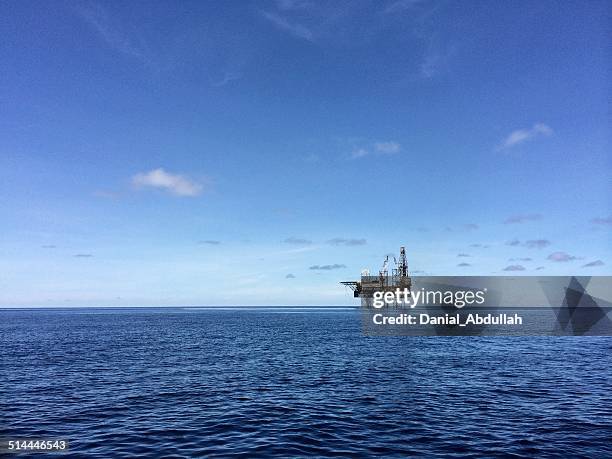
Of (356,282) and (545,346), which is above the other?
(356,282)

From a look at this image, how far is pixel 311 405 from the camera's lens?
1131 inches

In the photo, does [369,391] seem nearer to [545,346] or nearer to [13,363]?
[13,363]

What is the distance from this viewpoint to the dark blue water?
20.9 meters

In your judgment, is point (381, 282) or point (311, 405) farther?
point (381, 282)

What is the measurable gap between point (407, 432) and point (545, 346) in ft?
189

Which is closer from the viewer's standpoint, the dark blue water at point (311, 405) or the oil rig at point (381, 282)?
the dark blue water at point (311, 405)

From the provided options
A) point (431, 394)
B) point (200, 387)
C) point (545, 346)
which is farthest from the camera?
point (545, 346)

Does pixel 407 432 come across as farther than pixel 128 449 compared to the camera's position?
Yes

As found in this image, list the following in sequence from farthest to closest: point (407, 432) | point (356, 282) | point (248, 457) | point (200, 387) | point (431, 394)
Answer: point (356, 282) < point (200, 387) < point (431, 394) < point (407, 432) < point (248, 457)

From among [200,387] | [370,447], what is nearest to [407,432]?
[370,447]

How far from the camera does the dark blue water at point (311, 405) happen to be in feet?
68.6

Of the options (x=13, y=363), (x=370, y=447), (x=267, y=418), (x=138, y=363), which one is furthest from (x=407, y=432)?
(x=13, y=363)

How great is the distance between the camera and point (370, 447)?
2048 centimetres

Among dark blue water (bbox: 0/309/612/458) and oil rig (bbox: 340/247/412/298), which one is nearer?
dark blue water (bbox: 0/309/612/458)
